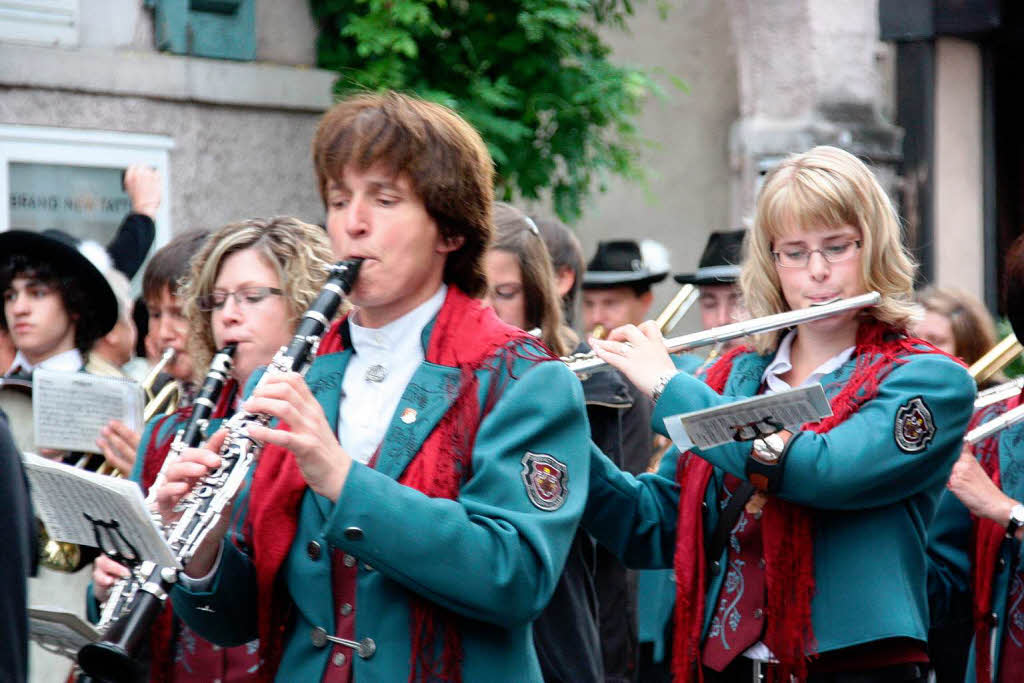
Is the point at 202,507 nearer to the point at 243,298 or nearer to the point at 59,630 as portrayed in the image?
the point at 59,630

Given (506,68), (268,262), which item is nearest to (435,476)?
(268,262)

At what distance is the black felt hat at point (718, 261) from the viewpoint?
598 centimetres

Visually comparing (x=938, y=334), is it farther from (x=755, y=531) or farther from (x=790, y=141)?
(x=790, y=141)

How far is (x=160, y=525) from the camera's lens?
259 centimetres

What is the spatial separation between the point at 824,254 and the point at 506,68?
4.29 meters

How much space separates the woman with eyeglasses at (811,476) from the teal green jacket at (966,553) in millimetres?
539

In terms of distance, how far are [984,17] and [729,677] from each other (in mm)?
7757

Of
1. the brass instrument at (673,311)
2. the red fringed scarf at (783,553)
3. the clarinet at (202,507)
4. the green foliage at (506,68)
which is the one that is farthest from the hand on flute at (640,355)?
the green foliage at (506,68)

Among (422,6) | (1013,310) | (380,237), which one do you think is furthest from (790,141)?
(380,237)

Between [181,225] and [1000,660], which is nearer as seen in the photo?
[1000,660]

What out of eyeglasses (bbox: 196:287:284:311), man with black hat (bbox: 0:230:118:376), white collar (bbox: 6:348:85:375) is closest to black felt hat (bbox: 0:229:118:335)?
man with black hat (bbox: 0:230:118:376)

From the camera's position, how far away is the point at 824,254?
3098mm

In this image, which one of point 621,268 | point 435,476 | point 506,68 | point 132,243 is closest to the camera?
point 435,476

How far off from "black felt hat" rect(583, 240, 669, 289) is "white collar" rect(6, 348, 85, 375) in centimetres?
255
